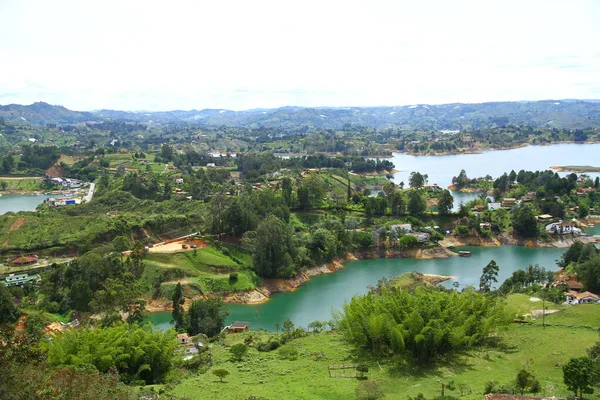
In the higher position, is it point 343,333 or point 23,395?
point 23,395

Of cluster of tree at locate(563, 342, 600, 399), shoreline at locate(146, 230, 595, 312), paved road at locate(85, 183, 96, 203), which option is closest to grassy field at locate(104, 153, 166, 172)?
paved road at locate(85, 183, 96, 203)

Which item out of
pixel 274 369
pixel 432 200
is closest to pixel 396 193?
pixel 432 200

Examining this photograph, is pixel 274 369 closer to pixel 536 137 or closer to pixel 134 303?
pixel 134 303

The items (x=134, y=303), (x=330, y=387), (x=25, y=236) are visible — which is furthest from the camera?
(x=25, y=236)

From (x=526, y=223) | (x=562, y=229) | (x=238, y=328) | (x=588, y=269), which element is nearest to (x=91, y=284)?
(x=238, y=328)

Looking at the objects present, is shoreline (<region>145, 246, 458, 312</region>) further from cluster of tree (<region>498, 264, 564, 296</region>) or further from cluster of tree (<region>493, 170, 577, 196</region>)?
cluster of tree (<region>493, 170, 577, 196</region>)

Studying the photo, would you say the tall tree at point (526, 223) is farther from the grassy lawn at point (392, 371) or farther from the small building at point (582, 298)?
the grassy lawn at point (392, 371)
